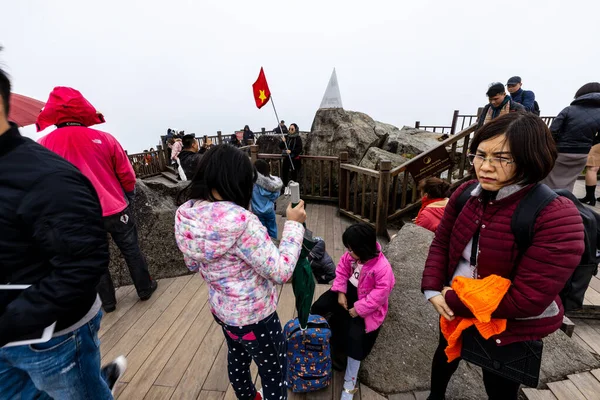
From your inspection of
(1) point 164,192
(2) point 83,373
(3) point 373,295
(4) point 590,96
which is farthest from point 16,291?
(4) point 590,96

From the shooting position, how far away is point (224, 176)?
1.18 metres

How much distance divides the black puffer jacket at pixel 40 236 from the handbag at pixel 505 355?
164cm

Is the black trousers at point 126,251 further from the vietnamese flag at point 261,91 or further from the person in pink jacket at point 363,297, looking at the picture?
the vietnamese flag at point 261,91

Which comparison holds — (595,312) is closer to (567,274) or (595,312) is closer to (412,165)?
(567,274)

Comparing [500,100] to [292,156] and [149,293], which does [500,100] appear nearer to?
[292,156]

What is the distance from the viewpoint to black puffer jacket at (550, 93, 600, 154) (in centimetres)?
334

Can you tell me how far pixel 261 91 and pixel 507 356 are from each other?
680 cm

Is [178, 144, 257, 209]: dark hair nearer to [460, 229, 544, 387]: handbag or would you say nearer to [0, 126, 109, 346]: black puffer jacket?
[0, 126, 109, 346]: black puffer jacket

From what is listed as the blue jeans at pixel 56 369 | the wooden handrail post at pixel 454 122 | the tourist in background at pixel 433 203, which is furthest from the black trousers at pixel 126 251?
the wooden handrail post at pixel 454 122

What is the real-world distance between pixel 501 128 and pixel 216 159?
3.89ft

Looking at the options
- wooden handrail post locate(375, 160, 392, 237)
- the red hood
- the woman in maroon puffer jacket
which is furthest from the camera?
wooden handrail post locate(375, 160, 392, 237)

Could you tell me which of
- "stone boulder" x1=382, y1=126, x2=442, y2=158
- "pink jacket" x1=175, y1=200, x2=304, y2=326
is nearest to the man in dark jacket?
"pink jacket" x1=175, y1=200, x2=304, y2=326

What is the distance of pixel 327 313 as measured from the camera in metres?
2.28

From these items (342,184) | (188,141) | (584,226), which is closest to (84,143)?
(188,141)
